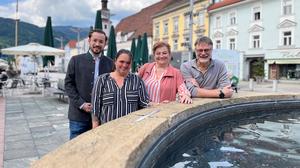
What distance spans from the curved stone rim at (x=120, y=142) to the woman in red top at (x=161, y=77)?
185mm

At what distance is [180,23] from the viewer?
1871 inches

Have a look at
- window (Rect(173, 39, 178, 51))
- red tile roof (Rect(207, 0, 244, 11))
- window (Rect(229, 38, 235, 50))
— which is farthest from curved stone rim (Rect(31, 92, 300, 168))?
window (Rect(173, 39, 178, 51))

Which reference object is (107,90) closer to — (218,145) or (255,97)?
(218,145)

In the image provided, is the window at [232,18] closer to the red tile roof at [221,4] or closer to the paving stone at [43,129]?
the red tile roof at [221,4]

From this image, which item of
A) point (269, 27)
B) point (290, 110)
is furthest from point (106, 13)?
point (290, 110)

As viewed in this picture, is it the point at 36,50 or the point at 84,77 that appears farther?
the point at 36,50

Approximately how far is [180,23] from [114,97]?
45133 millimetres

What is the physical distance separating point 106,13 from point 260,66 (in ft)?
119

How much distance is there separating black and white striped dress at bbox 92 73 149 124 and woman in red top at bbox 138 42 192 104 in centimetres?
44

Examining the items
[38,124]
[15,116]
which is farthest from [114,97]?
[15,116]

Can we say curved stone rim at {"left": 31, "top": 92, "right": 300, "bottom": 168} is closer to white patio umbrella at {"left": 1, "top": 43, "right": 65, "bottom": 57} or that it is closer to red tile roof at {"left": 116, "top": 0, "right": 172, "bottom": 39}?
white patio umbrella at {"left": 1, "top": 43, "right": 65, "bottom": 57}

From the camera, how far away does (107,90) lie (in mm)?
3461

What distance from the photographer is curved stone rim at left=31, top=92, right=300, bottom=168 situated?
85.1 inches

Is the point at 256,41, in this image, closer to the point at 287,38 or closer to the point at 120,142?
the point at 287,38
